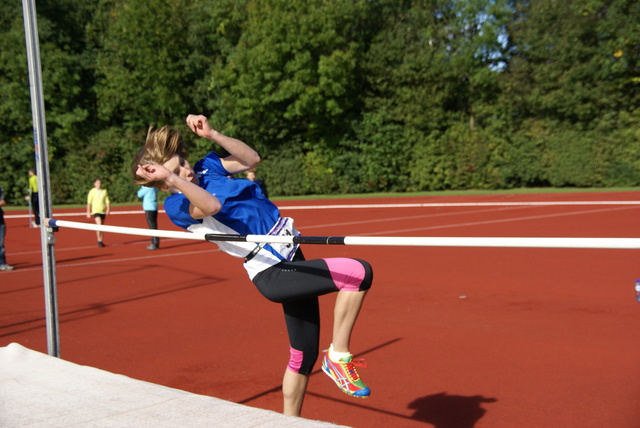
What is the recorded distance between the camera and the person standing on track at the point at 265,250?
311 cm

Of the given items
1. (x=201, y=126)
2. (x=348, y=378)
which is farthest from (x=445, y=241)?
(x=201, y=126)

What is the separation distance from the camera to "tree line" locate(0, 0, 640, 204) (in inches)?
1199

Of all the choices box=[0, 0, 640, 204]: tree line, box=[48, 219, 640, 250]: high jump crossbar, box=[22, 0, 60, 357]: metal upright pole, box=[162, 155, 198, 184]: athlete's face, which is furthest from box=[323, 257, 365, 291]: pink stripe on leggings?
box=[0, 0, 640, 204]: tree line

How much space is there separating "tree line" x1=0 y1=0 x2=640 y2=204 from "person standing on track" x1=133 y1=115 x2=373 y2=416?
27137 millimetres

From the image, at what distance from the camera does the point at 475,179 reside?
30141 millimetres

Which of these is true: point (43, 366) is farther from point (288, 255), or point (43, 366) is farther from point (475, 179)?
point (475, 179)

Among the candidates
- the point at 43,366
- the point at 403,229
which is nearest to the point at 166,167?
the point at 43,366

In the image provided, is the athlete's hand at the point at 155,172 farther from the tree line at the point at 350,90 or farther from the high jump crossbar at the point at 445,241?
the tree line at the point at 350,90

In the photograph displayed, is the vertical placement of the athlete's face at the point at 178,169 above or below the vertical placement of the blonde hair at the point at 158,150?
below

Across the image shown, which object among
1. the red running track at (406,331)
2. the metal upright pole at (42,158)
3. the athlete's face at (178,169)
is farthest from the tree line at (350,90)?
the athlete's face at (178,169)

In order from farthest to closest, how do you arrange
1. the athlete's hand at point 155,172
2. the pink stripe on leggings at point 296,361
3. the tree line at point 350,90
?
1. the tree line at point 350,90
2. the pink stripe on leggings at point 296,361
3. the athlete's hand at point 155,172

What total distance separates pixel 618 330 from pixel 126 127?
33.2 m

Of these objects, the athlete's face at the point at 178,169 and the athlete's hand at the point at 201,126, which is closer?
the athlete's face at the point at 178,169

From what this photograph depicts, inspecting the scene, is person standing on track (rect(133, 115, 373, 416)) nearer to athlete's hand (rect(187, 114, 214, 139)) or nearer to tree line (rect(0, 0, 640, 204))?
athlete's hand (rect(187, 114, 214, 139))
